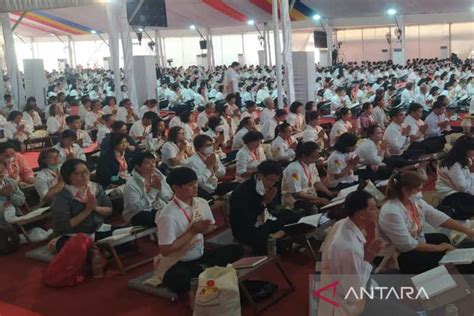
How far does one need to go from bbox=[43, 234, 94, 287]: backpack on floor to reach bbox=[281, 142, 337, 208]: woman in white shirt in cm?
212

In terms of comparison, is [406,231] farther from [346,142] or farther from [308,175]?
[346,142]

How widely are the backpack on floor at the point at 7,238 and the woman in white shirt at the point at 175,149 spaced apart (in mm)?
2195

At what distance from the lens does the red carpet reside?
4.32 m

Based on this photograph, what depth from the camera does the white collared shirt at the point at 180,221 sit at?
4020mm

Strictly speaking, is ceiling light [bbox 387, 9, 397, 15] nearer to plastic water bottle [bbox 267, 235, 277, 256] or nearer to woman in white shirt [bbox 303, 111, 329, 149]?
woman in white shirt [bbox 303, 111, 329, 149]

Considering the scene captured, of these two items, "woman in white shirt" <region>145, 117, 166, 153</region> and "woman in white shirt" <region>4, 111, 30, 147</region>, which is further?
"woman in white shirt" <region>4, 111, 30, 147</region>

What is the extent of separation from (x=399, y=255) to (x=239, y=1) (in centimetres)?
1955

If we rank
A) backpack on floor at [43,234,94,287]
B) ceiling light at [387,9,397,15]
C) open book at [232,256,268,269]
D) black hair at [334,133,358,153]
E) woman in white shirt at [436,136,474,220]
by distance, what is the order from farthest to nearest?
ceiling light at [387,9,397,15]
black hair at [334,133,358,153]
woman in white shirt at [436,136,474,220]
backpack on floor at [43,234,94,287]
open book at [232,256,268,269]

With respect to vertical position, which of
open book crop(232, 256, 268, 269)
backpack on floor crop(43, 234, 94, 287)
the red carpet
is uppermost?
open book crop(232, 256, 268, 269)

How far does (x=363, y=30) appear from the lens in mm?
28188

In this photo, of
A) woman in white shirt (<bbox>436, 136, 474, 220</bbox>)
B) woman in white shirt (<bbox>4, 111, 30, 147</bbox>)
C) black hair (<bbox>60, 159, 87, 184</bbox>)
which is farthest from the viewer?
woman in white shirt (<bbox>4, 111, 30, 147</bbox>)

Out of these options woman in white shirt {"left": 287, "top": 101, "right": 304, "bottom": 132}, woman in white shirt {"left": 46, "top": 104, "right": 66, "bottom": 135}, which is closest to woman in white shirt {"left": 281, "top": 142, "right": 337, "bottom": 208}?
woman in white shirt {"left": 287, "top": 101, "right": 304, "bottom": 132}

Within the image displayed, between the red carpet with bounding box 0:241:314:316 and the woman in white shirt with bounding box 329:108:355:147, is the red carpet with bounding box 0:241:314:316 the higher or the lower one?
the lower one

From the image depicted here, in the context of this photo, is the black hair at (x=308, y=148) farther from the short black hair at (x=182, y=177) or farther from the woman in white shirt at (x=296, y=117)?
the woman in white shirt at (x=296, y=117)
